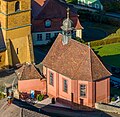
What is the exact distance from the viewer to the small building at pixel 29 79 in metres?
63.5

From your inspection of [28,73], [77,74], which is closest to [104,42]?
[28,73]

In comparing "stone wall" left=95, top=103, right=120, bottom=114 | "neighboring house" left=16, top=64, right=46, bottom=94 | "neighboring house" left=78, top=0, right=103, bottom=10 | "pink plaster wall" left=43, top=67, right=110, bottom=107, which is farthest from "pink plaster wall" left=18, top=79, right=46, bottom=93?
"neighboring house" left=78, top=0, right=103, bottom=10

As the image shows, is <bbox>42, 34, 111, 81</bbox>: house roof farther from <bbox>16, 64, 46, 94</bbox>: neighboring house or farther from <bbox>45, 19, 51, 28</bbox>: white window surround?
<bbox>45, 19, 51, 28</bbox>: white window surround

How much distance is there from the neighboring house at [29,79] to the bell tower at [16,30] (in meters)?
7.39

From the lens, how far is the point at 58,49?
209ft

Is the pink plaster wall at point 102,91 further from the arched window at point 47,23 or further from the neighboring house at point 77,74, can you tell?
the arched window at point 47,23

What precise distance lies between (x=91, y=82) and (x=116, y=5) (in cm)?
5015

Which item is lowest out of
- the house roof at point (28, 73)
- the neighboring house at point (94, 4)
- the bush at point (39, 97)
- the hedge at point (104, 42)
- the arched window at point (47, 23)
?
the bush at point (39, 97)

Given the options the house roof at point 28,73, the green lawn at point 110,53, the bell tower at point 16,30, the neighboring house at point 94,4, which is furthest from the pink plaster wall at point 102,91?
the neighboring house at point 94,4

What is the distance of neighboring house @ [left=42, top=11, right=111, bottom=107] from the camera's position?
60.2m

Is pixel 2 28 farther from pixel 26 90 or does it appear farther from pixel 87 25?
pixel 87 25

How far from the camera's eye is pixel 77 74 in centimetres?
6044

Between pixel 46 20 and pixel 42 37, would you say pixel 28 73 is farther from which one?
pixel 46 20

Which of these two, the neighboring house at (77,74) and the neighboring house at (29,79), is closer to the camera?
the neighboring house at (77,74)
